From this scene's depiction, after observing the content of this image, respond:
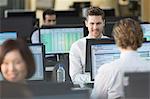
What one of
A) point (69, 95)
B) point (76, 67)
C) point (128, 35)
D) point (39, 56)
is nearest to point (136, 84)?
point (69, 95)

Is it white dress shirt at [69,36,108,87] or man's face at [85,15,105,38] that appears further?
man's face at [85,15,105,38]

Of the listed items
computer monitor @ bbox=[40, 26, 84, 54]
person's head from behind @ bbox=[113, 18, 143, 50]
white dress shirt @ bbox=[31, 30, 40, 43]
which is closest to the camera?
person's head from behind @ bbox=[113, 18, 143, 50]

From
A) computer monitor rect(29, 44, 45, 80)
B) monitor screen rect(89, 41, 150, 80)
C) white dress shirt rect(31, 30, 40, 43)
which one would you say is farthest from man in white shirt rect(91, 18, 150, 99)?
white dress shirt rect(31, 30, 40, 43)

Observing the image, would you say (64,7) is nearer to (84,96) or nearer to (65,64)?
(65,64)

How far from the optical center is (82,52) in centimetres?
470

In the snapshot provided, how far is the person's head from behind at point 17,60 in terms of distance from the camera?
2.38 meters

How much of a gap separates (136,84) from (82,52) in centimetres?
210

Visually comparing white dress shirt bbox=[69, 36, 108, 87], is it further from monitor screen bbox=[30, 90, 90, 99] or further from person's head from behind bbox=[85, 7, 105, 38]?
monitor screen bbox=[30, 90, 90, 99]

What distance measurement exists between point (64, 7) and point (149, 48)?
8.61 meters

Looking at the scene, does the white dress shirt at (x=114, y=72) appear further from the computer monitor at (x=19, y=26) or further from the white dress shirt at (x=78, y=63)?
the computer monitor at (x=19, y=26)

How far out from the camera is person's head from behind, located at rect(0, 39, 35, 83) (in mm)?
2383

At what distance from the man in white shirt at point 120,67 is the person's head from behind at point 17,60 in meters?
0.92

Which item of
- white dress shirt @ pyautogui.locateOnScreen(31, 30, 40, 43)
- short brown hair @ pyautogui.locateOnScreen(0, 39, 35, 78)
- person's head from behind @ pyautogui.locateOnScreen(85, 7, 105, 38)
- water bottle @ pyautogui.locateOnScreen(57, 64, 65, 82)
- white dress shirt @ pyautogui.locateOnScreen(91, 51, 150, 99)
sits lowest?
water bottle @ pyautogui.locateOnScreen(57, 64, 65, 82)

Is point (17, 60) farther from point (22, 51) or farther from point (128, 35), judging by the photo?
point (128, 35)
